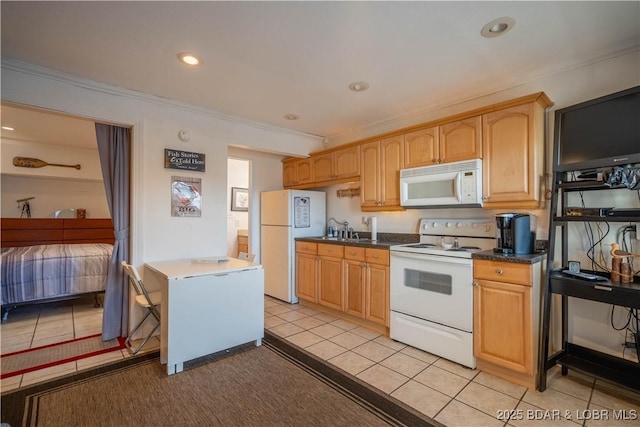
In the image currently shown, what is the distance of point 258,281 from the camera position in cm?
280

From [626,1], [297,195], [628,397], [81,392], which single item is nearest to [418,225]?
[297,195]

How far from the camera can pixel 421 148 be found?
9.90 feet

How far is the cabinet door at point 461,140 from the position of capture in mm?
2609

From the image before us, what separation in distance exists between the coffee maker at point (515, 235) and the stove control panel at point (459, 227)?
389 millimetres

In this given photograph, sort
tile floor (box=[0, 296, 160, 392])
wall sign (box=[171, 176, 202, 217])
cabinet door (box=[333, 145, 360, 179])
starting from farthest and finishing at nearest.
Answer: cabinet door (box=[333, 145, 360, 179]), wall sign (box=[171, 176, 202, 217]), tile floor (box=[0, 296, 160, 392])

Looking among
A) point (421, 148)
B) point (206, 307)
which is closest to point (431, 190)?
point (421, 148)

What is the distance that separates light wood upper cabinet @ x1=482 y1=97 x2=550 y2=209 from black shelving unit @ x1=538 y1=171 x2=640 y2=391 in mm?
194

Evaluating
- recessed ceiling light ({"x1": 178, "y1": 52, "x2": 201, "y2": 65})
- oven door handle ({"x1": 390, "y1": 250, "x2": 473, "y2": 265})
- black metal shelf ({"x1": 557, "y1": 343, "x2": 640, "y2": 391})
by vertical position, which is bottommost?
black metal shelf ({"x1": 557, "y1": 343, "x2": 640, "y2": 391})

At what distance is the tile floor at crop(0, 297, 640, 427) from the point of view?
1.83 meters

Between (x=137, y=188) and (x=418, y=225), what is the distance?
3.06 meters

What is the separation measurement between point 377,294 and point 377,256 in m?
0.40

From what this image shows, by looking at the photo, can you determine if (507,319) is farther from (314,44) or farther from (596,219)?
(314,44)

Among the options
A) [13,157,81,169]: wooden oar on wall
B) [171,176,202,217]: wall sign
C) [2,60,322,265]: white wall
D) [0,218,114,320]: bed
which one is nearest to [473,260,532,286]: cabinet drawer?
[2,60,322,265]: white wall

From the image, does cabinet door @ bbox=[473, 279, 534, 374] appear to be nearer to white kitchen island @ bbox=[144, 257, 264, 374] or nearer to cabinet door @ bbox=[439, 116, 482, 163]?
cabinet door @ bbox=[439, 116, 482, 163]
